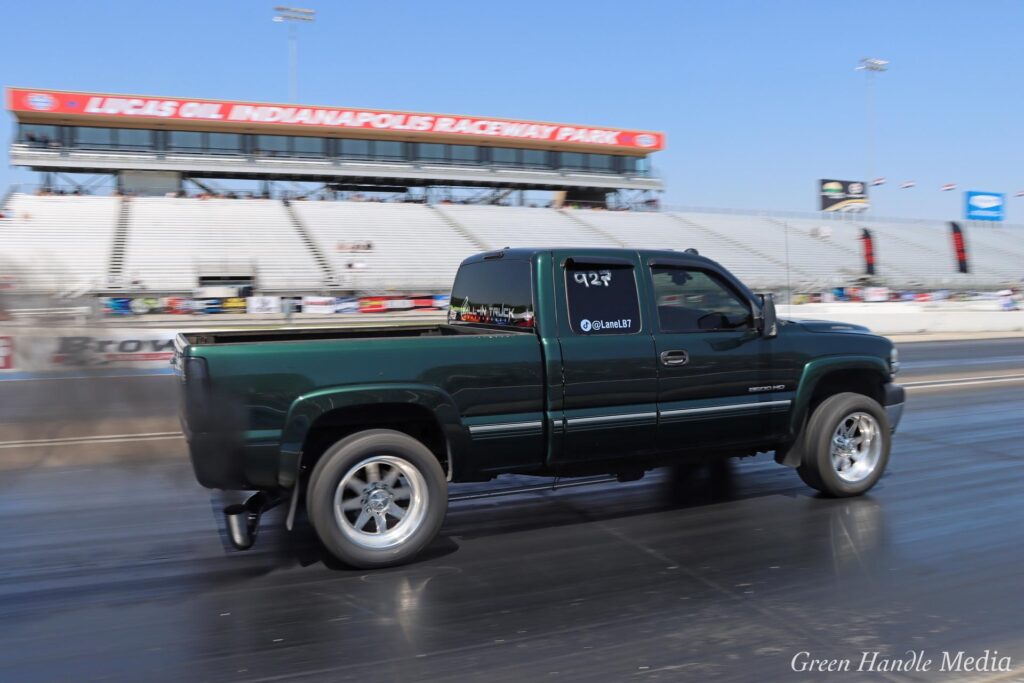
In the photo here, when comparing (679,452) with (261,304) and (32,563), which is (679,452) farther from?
(261,304)

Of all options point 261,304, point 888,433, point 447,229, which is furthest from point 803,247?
point 888,433

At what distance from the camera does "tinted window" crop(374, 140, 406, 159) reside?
1949 inches

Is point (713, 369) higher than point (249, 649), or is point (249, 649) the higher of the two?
point (713, 369)

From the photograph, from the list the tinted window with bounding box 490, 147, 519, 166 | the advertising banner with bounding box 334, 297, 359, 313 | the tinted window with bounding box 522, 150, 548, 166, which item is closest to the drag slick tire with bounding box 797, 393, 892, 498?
the advertising banner with bounding box 334, 297, 359, 313

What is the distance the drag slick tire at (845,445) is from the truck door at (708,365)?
391 mm

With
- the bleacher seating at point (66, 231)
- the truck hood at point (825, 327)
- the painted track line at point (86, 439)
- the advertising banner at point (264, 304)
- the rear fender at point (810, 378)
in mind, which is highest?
the bleacher seating at point (66, 231)

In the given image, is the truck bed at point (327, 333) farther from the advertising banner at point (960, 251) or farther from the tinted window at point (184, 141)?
the tinted window at point (184, 141)

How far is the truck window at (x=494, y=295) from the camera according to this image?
215 inches

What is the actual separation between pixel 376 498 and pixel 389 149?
47086 millimetres

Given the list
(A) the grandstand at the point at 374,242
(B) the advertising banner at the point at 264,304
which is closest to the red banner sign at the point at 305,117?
(A) the grandstand at the point at 374,242

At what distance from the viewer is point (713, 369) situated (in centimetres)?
565

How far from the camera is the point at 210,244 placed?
37500 millimetres

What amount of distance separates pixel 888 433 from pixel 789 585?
7.83ft

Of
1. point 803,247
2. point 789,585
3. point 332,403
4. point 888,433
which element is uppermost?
point 803,247
